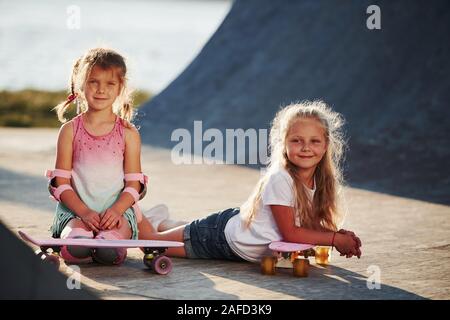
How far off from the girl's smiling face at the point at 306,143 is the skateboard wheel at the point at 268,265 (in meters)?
0.47

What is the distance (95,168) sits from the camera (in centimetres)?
413

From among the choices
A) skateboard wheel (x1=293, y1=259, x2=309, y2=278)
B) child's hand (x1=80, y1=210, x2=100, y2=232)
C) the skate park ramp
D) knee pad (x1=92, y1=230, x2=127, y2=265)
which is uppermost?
the skate park ramp

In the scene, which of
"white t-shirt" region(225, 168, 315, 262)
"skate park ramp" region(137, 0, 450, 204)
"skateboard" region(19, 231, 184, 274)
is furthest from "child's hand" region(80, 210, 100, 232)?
"skate park ramp" region(137, 0, 450, 204)

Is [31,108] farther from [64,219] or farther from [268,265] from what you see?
[268,265]

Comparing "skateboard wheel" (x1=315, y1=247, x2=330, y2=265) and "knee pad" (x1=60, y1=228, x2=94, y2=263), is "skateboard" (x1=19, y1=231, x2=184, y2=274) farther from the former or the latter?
"skateboard wheel" (x1=315, y1=247, x2=330, y2=265)

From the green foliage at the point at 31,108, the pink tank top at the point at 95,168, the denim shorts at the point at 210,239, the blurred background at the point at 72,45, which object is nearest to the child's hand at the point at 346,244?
the denim shorts at the point at 210,239

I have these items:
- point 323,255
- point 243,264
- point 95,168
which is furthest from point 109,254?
point 323,255

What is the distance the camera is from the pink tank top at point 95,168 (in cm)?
412

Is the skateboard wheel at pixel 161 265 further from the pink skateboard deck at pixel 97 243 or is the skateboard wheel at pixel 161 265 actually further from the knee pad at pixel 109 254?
the knee pad at pixel 109 254

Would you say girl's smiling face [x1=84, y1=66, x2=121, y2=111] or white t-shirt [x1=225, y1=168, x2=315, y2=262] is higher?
girl's smiling face [x1=84, y1=66, x2=121, y2=111]

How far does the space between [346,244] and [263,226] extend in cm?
39

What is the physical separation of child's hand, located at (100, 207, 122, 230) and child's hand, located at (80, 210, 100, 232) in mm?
22

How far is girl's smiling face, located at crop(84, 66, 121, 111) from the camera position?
4.08 meters

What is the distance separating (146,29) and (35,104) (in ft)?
47.5
